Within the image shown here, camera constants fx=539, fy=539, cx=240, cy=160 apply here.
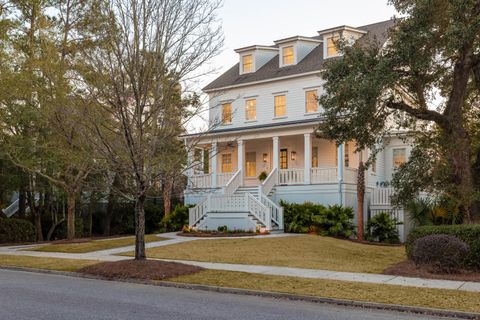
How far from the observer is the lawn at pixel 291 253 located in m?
15.9

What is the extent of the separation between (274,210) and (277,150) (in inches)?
160

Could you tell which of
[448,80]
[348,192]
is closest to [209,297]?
[448,80]

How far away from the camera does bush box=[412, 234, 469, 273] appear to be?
13.5 metres

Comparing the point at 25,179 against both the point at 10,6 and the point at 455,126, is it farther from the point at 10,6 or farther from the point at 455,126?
the point at 455,126

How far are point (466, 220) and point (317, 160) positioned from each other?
48.8 feet

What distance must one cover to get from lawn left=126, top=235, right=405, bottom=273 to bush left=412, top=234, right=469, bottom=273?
1263 millimetres

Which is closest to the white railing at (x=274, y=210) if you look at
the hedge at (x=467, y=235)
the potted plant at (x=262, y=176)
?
the potted plant at (x=262, y=176)

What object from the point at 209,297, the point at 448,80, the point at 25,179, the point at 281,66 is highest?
the point at 281,66

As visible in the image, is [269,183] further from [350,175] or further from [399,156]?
[399,156]

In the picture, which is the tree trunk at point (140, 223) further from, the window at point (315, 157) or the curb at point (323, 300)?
the window at point (315, 157)

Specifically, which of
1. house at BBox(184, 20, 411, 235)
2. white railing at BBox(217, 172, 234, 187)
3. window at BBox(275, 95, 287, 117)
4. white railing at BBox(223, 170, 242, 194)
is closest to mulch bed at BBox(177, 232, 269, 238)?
house at BBox(184, 20, 411, 235)

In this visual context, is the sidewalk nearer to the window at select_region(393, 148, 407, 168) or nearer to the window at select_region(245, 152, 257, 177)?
the window at select_region(245, 152, 257, 177)

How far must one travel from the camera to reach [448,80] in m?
18.0

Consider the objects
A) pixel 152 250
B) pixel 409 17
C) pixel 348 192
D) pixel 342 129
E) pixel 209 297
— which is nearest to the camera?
pixel 209 297
